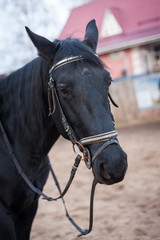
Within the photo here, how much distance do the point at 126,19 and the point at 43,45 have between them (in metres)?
18.3

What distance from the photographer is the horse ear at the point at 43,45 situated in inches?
78.4

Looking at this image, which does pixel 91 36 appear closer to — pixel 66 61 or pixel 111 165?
pixel 66 61

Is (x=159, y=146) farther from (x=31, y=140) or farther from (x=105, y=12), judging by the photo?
(x=105, y=12)

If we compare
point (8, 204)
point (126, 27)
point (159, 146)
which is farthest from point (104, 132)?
point (126, 27)

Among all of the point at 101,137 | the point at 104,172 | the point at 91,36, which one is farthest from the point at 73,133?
the point at 91,36

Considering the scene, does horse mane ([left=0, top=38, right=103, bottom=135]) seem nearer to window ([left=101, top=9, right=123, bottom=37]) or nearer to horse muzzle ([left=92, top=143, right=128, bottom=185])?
horse muzzle ([left=92, top=143, right=128, bottom=185])

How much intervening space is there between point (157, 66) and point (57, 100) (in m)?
16.7

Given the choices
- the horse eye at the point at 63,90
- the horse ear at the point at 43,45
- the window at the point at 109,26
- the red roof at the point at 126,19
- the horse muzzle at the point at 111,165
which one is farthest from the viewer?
the window at the point at 109,26

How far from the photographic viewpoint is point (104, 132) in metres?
1.71

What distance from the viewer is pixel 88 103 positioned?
1.74 m

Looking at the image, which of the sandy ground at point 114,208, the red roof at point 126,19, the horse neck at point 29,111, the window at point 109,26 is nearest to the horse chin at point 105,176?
the horse neck at point 29,111

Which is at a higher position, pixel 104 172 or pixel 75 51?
pixel 75 51

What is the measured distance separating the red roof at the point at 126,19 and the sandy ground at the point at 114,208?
1131cm

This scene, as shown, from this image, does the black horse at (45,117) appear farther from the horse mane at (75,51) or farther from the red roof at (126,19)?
the red roof at (126,19)
